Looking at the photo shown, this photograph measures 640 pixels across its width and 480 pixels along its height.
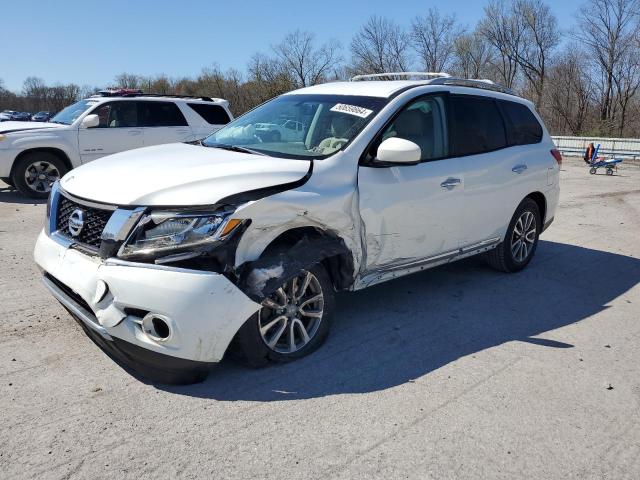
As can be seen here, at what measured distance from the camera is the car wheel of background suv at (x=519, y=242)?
5887 mm

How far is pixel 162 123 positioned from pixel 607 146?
21.8 m

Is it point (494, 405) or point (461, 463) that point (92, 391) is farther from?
point (494, 405)

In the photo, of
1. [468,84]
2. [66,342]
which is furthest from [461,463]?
[468,84]

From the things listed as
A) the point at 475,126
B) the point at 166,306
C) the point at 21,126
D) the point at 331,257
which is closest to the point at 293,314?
the point at 331,257

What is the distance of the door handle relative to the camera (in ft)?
15.4

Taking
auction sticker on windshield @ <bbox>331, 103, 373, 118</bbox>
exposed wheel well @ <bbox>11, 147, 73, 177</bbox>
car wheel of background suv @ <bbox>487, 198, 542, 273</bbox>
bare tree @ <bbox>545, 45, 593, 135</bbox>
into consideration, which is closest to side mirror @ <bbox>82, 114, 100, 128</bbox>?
exposed wheel well @ <bbox>11, 147, 73, 177</bbox>

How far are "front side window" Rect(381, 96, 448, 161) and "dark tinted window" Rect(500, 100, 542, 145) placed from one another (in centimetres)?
122

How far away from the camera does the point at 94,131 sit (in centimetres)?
1065

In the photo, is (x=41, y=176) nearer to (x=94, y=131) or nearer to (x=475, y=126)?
(x=94, y=131)

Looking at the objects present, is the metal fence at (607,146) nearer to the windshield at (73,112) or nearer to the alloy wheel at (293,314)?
the windshield at (73,112)

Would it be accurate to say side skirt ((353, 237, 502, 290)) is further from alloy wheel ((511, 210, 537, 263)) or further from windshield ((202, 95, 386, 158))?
windshield ((202, 95, 386, 158))

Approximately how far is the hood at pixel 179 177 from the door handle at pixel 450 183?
4.59 feet

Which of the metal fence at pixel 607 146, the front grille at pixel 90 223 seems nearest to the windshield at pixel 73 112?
the front grille at pixel 90 223

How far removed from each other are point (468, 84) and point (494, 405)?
125 inches
